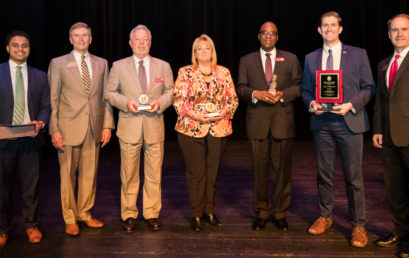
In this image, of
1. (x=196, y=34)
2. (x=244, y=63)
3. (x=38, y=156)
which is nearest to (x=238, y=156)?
(x=196, y=34)

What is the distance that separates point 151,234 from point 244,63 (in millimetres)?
→ 1540

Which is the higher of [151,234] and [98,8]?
[98,8]

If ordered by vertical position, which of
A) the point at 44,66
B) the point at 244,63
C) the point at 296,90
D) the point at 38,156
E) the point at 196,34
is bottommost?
the point at 38,156

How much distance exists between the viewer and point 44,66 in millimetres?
8133

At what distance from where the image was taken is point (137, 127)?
3.25m

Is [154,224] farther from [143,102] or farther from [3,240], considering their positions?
[3,240]

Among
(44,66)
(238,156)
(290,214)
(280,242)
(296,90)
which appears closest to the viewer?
(280,242)

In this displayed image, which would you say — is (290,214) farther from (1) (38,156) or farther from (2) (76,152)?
(1) (38,156)

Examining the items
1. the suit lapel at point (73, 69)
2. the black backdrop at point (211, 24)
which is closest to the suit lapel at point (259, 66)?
the suit lapel at point (73, 69)

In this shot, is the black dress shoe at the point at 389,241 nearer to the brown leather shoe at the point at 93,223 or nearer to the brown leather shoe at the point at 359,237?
the brown leather shoe at the point at 359,237

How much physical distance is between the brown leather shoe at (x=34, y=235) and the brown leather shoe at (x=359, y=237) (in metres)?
2.30

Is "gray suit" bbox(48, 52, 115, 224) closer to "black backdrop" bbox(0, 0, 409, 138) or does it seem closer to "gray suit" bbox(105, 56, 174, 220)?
"gray suit" bbox(105, 56, 174, 220)

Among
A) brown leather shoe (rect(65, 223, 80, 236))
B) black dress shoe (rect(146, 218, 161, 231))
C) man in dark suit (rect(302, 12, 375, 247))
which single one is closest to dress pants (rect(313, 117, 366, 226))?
man in dark suit (rect(302, 12, 375, 247))

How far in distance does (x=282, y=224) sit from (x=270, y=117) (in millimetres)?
852
